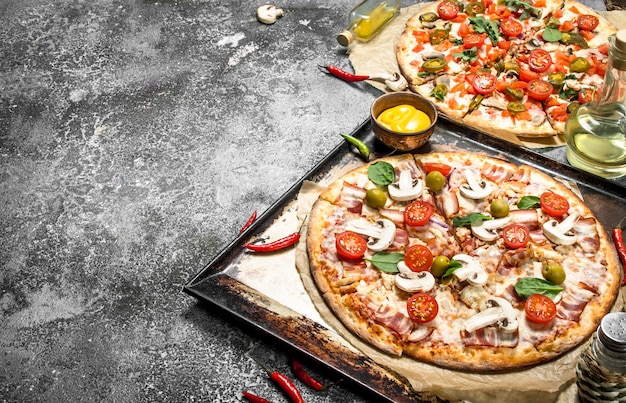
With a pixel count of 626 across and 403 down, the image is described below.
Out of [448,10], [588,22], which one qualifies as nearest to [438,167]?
[448,10]

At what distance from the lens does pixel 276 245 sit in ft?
15.8

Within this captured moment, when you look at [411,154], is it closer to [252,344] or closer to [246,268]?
[246,268]

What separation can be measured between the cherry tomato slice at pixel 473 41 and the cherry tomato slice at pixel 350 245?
3.03m

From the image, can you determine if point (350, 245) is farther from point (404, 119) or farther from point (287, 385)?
point (404, 119)

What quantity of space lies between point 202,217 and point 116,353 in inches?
52.5

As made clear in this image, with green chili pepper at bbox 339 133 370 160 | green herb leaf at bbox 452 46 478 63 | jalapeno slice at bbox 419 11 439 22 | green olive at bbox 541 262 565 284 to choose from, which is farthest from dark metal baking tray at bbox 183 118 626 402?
jalapeno slice at bbox 419 11 439 22

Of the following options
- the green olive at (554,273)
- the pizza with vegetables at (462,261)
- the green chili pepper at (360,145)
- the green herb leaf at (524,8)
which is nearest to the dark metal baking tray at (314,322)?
the green chili pepper at (360,145)

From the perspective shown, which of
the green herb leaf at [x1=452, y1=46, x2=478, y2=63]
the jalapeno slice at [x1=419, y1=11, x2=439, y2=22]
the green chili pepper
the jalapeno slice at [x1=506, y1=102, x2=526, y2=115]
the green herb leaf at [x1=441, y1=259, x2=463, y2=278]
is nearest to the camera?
the green herb leaf at [x1=441, y1=259, x2=463, y2=278]

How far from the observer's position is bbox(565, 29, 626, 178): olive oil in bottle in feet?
17.7

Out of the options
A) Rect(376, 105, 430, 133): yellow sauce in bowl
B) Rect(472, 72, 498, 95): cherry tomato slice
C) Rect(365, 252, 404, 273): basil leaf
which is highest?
Rect(376, 105, 430, 133): yellow sauce in bowl

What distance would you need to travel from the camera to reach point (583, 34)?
270 inches

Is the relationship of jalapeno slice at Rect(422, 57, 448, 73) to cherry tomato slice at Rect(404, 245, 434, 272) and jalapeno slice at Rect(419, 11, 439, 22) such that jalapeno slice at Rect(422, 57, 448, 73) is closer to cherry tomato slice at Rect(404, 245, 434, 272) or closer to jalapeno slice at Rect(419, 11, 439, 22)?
jalapeno slice at Rect(419, 11, 439, 22)

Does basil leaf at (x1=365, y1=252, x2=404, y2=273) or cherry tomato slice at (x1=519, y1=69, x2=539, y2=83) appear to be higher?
basil leaf at (x1=365, y1=252, x2=404, y2=273)

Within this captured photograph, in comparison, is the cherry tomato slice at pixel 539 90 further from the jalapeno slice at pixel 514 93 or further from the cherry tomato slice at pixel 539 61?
the cherry tomato slice at pixel 539 61
